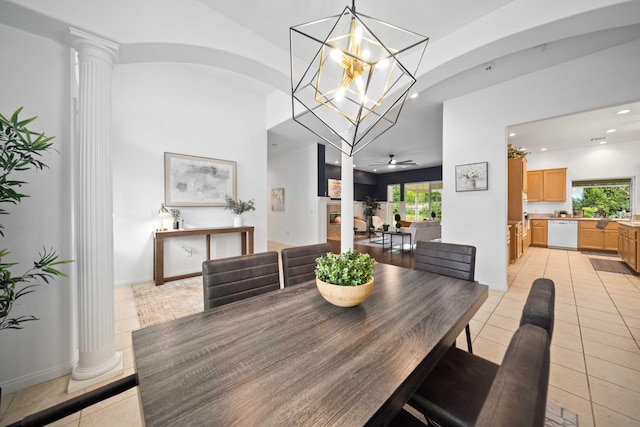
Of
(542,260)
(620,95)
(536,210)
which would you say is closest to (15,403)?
(620,95)

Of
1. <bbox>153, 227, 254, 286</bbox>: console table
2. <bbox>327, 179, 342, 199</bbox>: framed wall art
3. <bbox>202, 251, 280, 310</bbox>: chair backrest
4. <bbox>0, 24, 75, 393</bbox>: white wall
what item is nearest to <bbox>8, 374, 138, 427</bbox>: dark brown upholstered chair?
<bbox>202, 251, 280, 310</bbox>: chair backrest

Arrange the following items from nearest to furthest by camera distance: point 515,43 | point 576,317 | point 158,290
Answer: point 515,43
point 576,317
point 158,290

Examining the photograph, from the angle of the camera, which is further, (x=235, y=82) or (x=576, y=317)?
(x=235, y=82)

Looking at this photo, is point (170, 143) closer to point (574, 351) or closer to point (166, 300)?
point (166, 300)

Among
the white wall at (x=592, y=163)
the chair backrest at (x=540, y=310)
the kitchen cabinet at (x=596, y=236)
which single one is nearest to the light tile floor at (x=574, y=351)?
the chair backrest at (x=540, y=310)

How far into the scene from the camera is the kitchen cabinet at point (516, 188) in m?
4.39

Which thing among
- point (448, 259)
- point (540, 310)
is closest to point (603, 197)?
point (448, 259)

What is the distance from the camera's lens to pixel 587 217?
20.6 feet

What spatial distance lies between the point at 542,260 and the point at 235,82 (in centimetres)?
721

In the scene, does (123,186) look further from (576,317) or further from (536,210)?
(536,210)

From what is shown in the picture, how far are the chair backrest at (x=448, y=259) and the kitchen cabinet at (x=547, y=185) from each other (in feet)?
23.0

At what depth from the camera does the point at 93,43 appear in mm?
1668

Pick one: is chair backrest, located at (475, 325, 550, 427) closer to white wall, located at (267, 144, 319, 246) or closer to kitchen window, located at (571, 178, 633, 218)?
white wall, located at (267, 144, 319, 246)

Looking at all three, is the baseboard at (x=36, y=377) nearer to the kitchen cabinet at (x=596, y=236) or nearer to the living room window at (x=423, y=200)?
the kitchen cabinet at (x=596, y=236)
